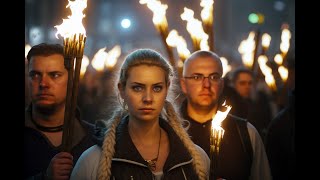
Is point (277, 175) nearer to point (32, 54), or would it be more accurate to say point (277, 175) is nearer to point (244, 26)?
point (32, 54)

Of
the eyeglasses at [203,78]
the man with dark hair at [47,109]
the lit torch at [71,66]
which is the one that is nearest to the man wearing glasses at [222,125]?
the eyeglasses at [203,78]

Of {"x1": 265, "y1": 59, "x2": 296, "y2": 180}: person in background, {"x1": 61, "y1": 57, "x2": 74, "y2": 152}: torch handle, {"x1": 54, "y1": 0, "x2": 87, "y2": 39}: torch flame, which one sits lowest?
{"x1": 265, "y1": 59, "x2": 296, "y2": 180}: person in background

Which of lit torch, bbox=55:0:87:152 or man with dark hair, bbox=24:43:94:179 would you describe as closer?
lit torch, bbox=55:0:87:152

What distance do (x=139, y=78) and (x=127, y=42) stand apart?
3769 centimetres

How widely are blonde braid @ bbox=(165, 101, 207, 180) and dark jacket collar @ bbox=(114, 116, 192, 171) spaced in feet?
0.13

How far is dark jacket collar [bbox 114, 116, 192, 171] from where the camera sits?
13.1 ft

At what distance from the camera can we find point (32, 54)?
4969 millimetres

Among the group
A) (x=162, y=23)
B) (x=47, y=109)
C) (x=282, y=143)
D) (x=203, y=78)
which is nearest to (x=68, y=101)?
(x=47, y=109)

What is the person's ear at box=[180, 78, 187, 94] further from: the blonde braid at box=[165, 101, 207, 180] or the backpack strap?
the blonde braid at box=[165, 101, 207, 180]

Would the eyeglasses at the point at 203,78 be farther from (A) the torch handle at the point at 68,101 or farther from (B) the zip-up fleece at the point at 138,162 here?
(A) the torch handle at the point at 68,101

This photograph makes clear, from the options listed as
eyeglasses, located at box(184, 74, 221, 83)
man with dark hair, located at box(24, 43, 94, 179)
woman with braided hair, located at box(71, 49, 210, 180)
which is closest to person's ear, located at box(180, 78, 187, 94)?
eyeglasses, located at box(184, 74, 221, 83)

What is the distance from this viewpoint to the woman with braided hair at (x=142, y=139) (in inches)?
155

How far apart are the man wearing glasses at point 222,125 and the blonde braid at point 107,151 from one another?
1223mm
